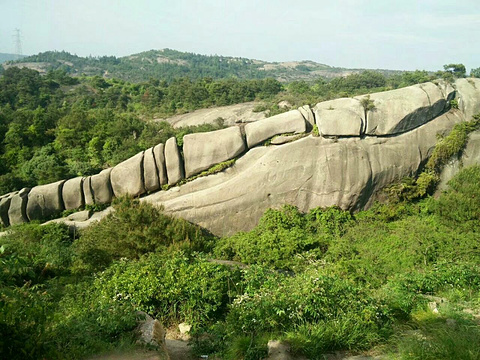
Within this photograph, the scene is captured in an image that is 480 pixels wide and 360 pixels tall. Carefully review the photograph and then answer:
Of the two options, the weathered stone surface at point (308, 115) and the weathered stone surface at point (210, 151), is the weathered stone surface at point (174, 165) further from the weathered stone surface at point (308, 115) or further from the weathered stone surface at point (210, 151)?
the weathered stone surface at point (308, 115)

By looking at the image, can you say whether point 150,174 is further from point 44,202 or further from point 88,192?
point 44,202

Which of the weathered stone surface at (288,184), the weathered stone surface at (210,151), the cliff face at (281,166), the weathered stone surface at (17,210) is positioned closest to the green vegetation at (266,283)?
the weathered stone surface at (288,184)

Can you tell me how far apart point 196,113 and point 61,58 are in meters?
129

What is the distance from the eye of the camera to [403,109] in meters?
13.7

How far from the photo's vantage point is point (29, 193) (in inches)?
544

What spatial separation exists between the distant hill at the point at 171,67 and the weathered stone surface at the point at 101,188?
89570mm

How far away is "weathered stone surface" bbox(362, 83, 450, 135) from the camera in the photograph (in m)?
Answer: 13.5

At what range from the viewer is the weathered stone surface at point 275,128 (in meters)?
13.4

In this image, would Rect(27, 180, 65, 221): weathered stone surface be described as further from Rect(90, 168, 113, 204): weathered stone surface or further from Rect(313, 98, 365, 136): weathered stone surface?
Rect(313, 98, 365, 136): weathered stone surface

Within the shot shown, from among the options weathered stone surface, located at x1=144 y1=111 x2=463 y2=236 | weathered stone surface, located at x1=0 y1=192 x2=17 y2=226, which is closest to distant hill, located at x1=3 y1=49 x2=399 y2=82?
weathered stone surface, located at x1=0 y1=192 x2=17 y2=226

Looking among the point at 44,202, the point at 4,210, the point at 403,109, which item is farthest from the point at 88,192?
the point at 403,109

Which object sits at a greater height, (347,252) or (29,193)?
(29,193)

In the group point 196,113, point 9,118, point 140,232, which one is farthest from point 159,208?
point 196,113

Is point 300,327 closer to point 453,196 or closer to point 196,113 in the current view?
point 453,196
